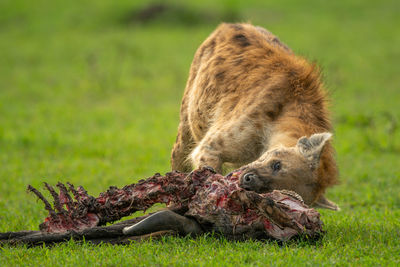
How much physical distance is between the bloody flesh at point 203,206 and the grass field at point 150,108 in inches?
5.7

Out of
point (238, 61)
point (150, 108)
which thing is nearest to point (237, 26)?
point (238, 61)

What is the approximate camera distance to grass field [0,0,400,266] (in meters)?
4.41

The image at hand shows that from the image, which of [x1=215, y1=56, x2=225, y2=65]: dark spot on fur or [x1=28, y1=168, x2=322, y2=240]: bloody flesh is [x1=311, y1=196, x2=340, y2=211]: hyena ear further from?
[x1=215, y1=56, x2=225, y2=65]: dark spot on fur

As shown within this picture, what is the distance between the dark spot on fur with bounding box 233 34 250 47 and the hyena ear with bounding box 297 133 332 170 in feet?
6.23

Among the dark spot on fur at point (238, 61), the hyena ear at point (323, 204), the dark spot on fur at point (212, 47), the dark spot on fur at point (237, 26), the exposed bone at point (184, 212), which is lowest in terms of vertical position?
the hyena ear at point (323, 204)

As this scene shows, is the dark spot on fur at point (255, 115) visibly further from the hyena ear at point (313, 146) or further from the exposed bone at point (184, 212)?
the exposed bone at point (184, 212)

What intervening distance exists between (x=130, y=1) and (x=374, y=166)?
1679cm

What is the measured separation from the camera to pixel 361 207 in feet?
22.1

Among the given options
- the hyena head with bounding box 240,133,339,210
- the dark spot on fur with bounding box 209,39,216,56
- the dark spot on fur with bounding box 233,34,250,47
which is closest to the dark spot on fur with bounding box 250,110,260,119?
the hyena head with bounding box 240,133,339,210

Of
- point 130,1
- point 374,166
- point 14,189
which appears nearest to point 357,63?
point 374,166

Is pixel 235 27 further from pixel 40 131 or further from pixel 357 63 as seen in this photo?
pixel 357 63

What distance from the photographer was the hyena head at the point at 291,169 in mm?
4715

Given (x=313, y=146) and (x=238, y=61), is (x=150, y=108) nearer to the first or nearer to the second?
(x=238, y=61)

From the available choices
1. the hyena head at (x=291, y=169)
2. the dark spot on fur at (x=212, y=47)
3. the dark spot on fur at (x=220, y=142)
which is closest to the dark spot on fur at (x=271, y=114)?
the dark spot on fur at (x=220, y=142)
